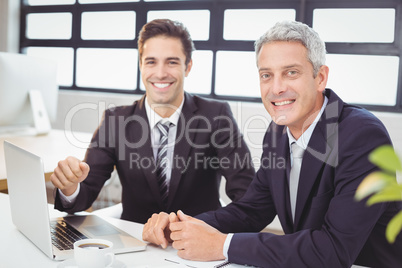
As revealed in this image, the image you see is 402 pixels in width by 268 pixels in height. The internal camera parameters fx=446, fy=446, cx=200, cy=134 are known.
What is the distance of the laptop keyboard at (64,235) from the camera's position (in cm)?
121

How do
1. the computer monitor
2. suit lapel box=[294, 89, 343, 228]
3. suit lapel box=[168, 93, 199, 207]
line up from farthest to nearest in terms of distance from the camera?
the computer monitor → suit lapel box=[168, 93, 199, 207] → suit lapel box=[294, 89, 343, 228]

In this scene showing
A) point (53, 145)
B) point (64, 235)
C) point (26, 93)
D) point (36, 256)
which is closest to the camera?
point (36, 256)

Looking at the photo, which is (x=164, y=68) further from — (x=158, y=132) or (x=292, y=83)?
(x=292, y=83)

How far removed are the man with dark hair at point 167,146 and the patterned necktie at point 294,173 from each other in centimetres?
52

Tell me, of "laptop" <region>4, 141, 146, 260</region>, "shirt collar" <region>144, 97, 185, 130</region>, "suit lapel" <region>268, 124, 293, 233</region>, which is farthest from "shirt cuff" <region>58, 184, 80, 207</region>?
"suit lapel" <region>268, 124, 293, 233</region>

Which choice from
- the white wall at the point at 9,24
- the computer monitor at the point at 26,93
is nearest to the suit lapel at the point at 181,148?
the computer monitor at the point at 26,93

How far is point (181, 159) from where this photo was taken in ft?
6.70

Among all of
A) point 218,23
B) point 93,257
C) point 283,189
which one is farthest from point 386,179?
point 218,23

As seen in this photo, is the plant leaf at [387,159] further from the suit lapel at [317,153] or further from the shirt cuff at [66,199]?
the shirt cuff at [66,199]

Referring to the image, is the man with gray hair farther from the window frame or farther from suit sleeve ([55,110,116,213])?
the window frame

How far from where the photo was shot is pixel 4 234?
1.34m

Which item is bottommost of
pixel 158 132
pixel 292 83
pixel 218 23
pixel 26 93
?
pixel 158 132

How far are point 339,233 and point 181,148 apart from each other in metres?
1.00

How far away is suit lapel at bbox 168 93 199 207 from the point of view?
2037 mm
